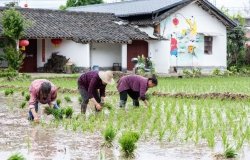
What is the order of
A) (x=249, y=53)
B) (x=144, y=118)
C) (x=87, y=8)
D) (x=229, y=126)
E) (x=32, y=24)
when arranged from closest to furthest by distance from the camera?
(x=229, y=126), (x=144, y=118), (x=32, y=24), (x=249, y=53), (x=87, y=8)

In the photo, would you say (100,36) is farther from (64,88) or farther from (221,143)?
(221,143)

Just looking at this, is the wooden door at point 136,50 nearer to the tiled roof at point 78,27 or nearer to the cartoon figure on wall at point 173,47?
the tiled roof at point 78,27

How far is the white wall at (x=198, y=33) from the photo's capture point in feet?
92.0

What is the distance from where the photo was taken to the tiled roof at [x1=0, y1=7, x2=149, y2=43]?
2524 cm

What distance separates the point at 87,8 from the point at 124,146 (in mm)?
30931

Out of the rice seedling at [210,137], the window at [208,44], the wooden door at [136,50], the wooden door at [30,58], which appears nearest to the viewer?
the rice seedling at [210,137]

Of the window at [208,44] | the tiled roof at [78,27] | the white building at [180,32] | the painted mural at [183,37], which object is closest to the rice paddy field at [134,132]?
the tiled roof at [78,27]

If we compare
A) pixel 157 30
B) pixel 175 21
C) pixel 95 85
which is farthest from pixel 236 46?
pixel 95 85

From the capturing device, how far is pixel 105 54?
27.9 meters

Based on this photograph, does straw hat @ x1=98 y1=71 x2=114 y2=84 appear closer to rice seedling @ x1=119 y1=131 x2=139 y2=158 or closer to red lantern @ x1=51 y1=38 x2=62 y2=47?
rice seedling @ x1=119 y1=131 x2=139 y2=158

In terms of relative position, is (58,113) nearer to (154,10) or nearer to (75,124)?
(75,124)

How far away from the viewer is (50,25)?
2602cm

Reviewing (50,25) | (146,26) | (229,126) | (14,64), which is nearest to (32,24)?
(50,25)

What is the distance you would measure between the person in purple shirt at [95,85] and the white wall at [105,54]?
16913mm
